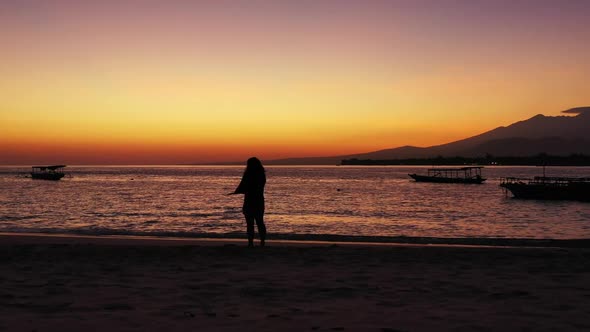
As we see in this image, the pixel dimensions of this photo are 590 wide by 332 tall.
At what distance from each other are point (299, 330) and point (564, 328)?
121 inches

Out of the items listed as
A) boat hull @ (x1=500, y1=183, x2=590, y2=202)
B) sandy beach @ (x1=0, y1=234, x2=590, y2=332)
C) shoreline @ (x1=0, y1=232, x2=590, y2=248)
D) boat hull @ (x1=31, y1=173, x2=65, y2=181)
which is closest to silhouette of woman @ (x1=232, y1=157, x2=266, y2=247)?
sandy beach @ (x1=0, y1=234, x2=590, y2=332)

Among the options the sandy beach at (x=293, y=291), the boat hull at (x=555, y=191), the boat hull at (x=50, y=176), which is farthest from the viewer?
the boat hull at (x=50, y=176)

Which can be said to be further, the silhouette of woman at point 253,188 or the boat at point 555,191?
the boat at point 555,191

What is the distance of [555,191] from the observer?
5600 cm

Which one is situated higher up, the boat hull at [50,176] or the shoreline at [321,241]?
the boat hull at [50,176]

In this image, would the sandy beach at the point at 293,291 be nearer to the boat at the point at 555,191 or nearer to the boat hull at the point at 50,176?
the boat at the point at 555,191

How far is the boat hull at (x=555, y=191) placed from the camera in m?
54.8

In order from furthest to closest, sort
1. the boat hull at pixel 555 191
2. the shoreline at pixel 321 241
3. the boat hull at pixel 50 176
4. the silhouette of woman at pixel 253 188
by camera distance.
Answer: the boat hull at pixel 50 176, the boat hull at pixel 555 191, the shoreline at pixel 321 241, the silhouette of woman at pixel 253 188

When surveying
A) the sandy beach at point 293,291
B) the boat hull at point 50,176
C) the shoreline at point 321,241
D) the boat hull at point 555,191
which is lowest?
the boat hull at point 555,191

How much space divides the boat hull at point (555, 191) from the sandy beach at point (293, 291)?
1875 inches

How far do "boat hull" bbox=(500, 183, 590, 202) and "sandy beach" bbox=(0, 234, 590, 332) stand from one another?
47.6 meters

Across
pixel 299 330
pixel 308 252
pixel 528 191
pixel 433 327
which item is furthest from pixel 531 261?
pixel 528 191

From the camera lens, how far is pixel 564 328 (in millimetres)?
5918

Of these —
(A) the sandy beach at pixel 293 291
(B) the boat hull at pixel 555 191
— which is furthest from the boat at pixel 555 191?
(A) the sandy beach at pixel 293 291
